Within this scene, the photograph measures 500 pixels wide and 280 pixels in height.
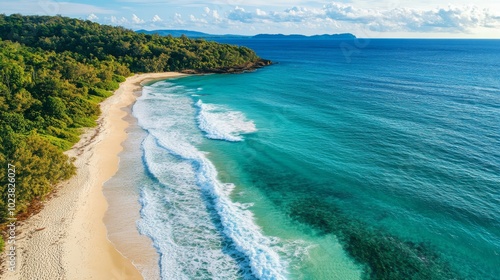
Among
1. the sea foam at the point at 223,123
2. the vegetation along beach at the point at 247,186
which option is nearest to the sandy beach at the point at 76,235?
the vegetation along beach at the point at 247,186

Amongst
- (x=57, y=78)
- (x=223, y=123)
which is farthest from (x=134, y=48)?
(x=223, y=123)

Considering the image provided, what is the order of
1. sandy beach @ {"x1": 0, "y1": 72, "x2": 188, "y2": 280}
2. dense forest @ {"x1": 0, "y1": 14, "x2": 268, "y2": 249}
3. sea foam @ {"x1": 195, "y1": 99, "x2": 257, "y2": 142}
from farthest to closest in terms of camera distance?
1. sea foam @ {"x1": 195, "y1": 99, "x2": 257, "y2": 142}
2. dense forest @ {"x1": 0, "y1": 14, "x2": 268, "y2": 249}
3. sandy beach @ {"x1": 0, "y1": 72, "x2": 188, "y2": 280}

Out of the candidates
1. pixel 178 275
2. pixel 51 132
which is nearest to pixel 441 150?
pixel 178 275

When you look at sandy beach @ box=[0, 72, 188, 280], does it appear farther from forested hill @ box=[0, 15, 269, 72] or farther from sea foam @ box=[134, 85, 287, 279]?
forested hill @ box=[0, 15, 269, 72]

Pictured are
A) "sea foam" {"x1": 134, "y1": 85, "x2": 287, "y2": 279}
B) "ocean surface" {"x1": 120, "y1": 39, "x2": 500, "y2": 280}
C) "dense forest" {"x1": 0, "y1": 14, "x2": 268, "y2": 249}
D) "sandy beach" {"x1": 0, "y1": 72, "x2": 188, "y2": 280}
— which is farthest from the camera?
"dense forest" {"x1": 0, "y1": 14, "x2": 268, "y2": 249}

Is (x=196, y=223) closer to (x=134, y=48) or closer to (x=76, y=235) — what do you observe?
(x=76, y=235)

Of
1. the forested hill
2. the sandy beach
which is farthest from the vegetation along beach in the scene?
the forested hill
